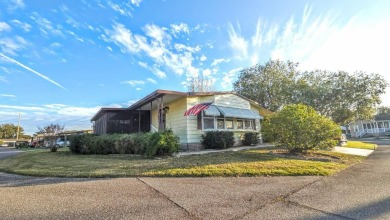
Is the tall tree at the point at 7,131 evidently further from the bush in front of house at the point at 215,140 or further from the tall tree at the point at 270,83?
the bush in front of house at the point at 215,140

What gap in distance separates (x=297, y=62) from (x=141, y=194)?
97.5 ft

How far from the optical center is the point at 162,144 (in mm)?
9430

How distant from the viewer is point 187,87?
29.5m

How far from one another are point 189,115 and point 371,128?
184 ft

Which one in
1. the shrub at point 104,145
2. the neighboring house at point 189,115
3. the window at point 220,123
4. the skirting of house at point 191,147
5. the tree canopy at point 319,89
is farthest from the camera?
the tree canopy at point 319,89

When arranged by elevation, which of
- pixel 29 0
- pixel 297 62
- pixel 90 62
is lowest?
pixel 90 62

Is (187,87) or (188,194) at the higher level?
(187,87)

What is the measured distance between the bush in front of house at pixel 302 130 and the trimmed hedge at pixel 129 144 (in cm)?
553

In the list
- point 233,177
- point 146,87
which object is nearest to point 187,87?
point 146,87

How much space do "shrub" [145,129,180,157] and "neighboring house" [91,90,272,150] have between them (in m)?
2.97

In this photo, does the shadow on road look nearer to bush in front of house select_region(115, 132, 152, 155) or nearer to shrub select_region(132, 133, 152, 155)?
shrub select_region(132, 133, 152, 155)

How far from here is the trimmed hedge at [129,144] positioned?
9.58 m

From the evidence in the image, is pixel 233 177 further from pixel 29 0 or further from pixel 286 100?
pixel 286 100

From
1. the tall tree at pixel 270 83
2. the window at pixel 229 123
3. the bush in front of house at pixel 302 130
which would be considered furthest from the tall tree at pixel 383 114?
the bush in front of house at pixel 302 130
